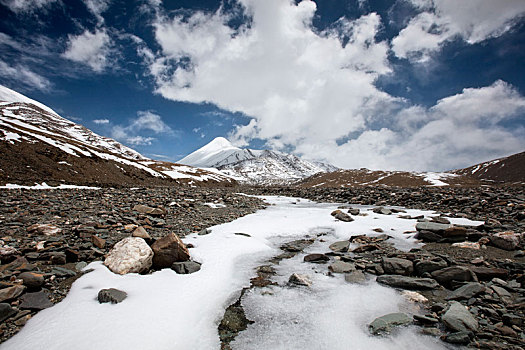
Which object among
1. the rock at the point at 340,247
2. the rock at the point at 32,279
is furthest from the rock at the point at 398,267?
the rock at the point at 32,279

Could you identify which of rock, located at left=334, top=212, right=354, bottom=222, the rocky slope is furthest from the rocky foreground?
the rocky slope

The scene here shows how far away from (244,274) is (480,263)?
21.9ft

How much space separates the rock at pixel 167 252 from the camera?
6047mm

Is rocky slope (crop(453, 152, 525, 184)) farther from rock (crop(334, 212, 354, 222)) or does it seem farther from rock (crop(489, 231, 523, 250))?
rock (crop(489, 231, 523, 250))

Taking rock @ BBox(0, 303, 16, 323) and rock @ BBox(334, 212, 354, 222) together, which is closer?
rock @ BBox(0, 303, 16, 323)

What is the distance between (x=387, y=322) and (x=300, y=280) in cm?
216

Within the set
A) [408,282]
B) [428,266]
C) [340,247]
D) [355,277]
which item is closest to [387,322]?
[408,282]

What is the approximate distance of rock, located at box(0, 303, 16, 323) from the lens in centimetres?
360

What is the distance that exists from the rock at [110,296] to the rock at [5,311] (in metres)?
1.21

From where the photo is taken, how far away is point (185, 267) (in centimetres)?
595

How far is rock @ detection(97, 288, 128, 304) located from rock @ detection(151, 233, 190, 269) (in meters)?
1.51

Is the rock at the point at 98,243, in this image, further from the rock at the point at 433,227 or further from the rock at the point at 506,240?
the rock at the point at 506,240

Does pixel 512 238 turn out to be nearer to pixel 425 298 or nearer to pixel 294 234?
pixel 425 298

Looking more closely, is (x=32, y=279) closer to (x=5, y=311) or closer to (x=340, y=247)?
(x=5, y=311)
